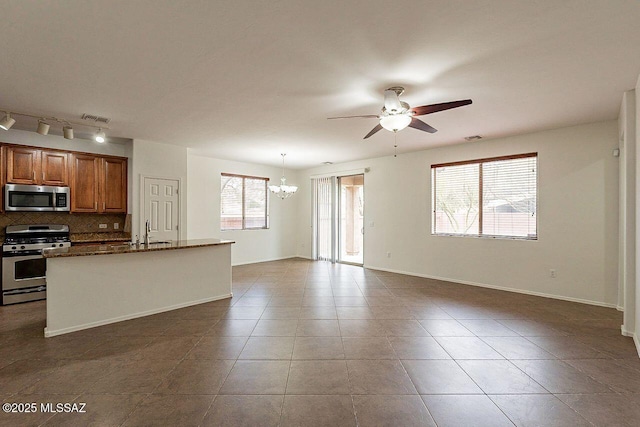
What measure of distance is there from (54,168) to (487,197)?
24.9 ft

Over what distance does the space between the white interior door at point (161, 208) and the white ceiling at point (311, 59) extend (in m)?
1.51

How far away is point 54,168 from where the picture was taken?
4980mm


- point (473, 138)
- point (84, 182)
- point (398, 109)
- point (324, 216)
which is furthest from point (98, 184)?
point (473, 138)

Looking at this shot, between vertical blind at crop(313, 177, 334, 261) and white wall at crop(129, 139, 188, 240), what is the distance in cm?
365

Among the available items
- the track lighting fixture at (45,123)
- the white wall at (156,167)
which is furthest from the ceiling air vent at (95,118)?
the white wall at (156,167)

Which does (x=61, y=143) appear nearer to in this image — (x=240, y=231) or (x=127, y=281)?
(x=127, y=281)

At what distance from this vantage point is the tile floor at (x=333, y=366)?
200 centimetres

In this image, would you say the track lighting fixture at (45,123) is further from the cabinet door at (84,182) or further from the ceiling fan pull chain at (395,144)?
the ceiling fan pull chain at (395,144)

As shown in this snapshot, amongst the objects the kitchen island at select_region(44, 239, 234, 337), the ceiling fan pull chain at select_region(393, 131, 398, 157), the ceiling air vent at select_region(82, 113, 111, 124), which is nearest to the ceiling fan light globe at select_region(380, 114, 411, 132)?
the ceiling fan pull chain at select_region(393, 131, 398, 157)

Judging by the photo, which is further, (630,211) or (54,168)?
(54,168)

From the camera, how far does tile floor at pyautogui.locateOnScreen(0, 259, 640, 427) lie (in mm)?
1999

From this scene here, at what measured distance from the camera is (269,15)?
202cm

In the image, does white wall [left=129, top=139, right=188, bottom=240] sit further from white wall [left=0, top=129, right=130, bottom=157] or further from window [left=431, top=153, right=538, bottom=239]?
window [left=431, top=153, right=538, bottom=239]

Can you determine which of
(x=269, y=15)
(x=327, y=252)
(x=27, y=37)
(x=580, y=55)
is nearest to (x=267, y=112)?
(x=269, y=15)
